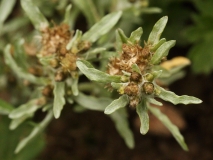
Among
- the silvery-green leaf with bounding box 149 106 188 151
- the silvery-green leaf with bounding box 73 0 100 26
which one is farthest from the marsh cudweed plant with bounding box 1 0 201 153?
the silvery-green leaf with bounding box 73 0 100 26

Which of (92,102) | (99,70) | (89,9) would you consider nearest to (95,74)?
(99,70)

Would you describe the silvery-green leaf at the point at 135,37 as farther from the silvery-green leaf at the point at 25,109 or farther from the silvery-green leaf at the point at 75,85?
the silvery-green leaf at the point at 25,109

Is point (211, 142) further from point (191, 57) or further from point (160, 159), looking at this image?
point (191, 57)

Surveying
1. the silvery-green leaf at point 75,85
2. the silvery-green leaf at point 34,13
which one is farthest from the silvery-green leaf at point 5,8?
the silvery-green leaf at point 75,85

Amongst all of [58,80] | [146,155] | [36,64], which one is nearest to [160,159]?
[146,155]

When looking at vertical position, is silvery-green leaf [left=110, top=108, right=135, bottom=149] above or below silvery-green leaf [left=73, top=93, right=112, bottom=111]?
below

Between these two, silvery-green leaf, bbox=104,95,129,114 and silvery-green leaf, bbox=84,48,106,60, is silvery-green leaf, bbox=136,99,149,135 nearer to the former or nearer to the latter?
silvery-green leaf, bbox=104,95,129,114

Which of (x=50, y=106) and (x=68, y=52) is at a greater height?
→ (x=68, y=52)
